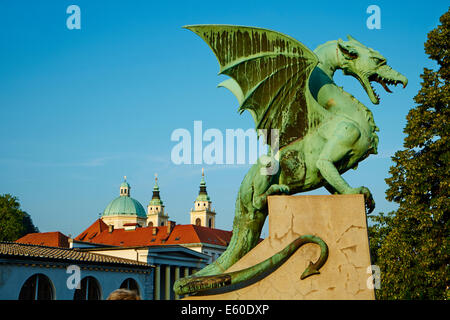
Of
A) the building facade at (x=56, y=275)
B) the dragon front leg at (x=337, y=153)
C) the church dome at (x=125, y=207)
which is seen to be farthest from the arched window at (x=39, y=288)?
the church dome at (x=125, y=207)

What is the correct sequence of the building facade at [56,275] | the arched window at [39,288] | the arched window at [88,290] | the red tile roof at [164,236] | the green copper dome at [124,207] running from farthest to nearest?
the green copper dome at [124,207] → the red tile roof at [164,236] → the arched window at [88,290] → the arched window at [39,288] → the building facade at [56,275]

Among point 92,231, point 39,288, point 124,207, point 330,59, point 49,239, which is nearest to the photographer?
point 330,59

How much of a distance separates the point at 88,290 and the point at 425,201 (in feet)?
85.0

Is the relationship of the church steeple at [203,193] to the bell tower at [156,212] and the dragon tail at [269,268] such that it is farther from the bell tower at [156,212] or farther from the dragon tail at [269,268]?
the dragon tail at [269,268]

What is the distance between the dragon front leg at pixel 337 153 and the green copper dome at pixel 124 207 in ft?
353

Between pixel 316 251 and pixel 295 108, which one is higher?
pixel 295 108

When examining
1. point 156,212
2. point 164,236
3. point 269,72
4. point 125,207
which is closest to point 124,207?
point 125,207

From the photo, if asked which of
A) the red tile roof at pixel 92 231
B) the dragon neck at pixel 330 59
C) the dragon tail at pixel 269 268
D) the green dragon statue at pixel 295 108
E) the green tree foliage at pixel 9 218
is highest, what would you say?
the red tile roof at pixel 92 231

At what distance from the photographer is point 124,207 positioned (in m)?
112

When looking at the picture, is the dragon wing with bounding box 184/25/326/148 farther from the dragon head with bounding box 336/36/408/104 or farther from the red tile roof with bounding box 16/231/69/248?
the red tile roof with bounding box 16/231/69/248

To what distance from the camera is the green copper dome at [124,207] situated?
111 meters

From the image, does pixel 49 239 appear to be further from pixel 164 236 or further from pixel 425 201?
pixel 425 201
